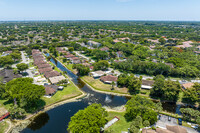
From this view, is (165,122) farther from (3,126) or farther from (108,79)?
(3,126)

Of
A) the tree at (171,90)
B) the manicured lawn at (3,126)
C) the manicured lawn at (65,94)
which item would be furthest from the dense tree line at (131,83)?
the manicured lawn at (3,126)

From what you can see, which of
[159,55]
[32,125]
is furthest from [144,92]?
[159,55]

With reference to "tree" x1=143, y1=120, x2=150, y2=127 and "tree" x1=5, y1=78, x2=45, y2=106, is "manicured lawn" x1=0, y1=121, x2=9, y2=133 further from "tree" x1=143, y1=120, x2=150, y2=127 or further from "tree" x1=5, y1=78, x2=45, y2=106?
"tree" x1=143, y1=120, x2=150, y2=127

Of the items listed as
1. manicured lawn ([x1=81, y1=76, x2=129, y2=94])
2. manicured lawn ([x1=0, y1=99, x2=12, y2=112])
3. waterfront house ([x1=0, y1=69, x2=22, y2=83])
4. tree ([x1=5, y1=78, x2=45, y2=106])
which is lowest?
manicured lawn ([x1=0, y1=99, x2=12, y2=112])

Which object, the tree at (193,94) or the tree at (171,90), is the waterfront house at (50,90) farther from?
the tree at (193,94)

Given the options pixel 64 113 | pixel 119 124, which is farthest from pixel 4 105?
pixel 119 124

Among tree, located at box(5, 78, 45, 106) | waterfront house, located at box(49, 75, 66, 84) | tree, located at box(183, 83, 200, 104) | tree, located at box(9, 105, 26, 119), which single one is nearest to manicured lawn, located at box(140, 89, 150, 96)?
tree, located at box(183, 83, 200, 104)

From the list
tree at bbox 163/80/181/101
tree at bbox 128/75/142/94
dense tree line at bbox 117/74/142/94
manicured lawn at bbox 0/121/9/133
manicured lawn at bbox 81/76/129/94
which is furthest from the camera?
manicured lawn at bbox 81/76/129/94

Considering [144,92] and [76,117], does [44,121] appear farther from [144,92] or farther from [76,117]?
[144,92]

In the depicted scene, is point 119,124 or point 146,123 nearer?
point 146,123
